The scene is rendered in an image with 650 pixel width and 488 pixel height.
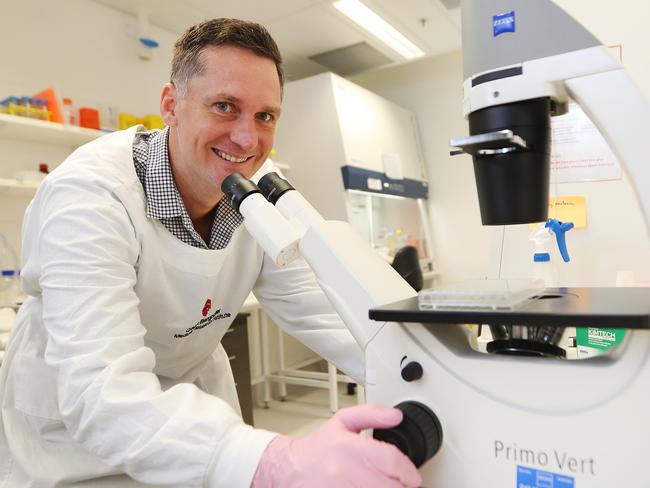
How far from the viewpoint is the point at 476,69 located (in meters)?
0.60

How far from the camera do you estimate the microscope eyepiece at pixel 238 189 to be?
2.19 ft

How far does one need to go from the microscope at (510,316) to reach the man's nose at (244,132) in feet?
1.05

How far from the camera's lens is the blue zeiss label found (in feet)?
1.47

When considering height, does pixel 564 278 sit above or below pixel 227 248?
below

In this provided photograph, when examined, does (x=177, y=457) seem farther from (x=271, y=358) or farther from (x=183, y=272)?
(x=271, y=358)

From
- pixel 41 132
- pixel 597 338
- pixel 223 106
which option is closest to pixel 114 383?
pixel 223 106

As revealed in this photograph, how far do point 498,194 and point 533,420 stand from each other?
0.27m

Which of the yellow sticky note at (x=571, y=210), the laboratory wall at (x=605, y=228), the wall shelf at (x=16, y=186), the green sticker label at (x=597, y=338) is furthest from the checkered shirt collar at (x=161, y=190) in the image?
the wall shelf at (x=16, y=186)

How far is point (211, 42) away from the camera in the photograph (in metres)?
0.97

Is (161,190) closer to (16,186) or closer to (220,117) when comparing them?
(220,117)

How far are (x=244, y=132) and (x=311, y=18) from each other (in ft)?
8.02

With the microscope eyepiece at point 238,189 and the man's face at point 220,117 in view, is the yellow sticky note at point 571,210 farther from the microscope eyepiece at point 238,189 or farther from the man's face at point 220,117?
the microscope eyepiece at point 238,189

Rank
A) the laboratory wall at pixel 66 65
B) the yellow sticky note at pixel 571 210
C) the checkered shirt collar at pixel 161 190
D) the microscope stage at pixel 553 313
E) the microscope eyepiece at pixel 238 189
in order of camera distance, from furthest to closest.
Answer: the laboratory wall at pixel 66 65, the yellow sticky note at pixel 571 210, the checkered shirt collar at pixel 161 190, the microscope eyepiece at pixel 238 189, the microscope stage at pixel 553 313

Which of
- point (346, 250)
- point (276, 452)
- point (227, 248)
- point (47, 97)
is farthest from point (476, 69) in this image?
point (47, 97)
